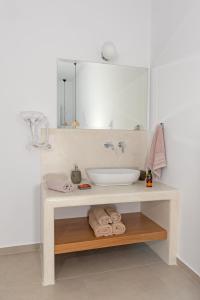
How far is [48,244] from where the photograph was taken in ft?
6.40

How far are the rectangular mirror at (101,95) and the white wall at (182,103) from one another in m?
0.27

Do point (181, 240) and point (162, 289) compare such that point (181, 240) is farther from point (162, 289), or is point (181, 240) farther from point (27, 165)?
point (27, 165)

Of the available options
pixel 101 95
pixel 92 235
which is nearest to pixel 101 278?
pixel 92 235

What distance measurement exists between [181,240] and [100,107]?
4.79 feet

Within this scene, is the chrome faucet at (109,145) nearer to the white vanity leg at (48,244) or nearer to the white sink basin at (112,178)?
the white sink basin at (112,178)

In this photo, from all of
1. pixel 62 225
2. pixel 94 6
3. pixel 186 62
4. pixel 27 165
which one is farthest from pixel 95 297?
pixel 94 6

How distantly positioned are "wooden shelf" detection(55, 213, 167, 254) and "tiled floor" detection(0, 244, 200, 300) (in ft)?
0.80

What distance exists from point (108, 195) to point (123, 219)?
2.16ft

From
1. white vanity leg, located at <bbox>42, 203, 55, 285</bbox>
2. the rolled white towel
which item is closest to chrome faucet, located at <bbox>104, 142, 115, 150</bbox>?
the rolled white towel

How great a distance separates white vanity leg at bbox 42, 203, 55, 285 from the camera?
1.93m

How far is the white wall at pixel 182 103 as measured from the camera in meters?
2.04

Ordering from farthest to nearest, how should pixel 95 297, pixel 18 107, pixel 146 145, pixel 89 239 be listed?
1. pixel 146 145
2. pixel 18 107
3. pixel 89 239
4. pixel 95 297

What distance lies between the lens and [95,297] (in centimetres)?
184

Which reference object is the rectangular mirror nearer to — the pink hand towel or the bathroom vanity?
the pink hand towel
